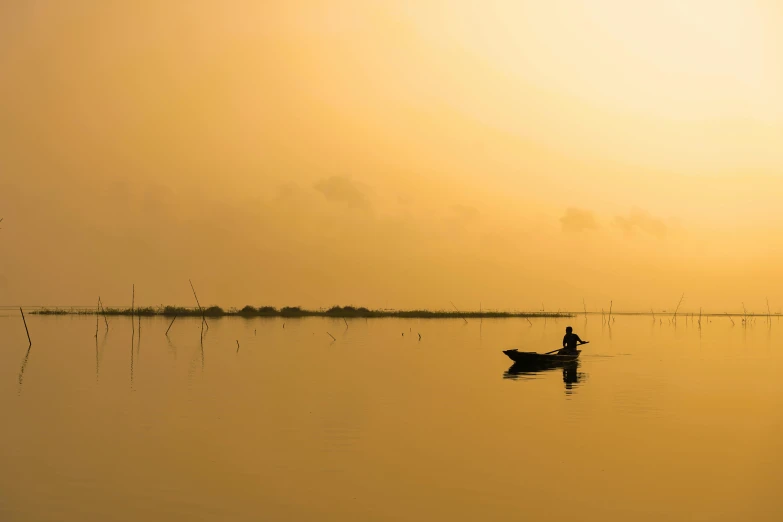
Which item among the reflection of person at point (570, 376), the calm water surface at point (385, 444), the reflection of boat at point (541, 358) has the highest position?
the reflection of boat at point (541, 358)

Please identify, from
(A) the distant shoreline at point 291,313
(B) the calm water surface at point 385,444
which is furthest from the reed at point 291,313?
(B) the calm water surface at point 385,444

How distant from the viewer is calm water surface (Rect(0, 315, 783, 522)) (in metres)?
9.85

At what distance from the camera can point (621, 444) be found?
44.5 feet

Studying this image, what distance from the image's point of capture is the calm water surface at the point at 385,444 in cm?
985

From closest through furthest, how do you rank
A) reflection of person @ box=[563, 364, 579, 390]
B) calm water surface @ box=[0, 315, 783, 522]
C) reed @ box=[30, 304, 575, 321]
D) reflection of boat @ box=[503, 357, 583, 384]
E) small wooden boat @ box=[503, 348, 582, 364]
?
calm water surface @ box=[0, 315, 783, 522] → reflection of person @ box=[563, 364, 579, 390] → reflection of boat @ box=[503, 357, 583, 384] → small wooden boat @ box=[503, 348, 582, 364] → reed @ box=[30, 304, 575, 321]

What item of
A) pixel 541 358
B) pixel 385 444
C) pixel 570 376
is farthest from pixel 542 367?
pixel 385 444

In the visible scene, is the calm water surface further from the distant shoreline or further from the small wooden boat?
the distant shoreline

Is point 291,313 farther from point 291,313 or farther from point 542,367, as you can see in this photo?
point 542,367

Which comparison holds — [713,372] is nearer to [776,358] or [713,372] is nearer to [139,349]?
[776,358]

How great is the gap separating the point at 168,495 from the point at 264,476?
1493mm

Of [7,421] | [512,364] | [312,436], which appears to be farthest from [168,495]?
[512,364]

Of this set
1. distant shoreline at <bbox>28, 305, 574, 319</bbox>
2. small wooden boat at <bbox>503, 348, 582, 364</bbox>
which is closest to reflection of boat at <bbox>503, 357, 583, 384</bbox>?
small wooden boat at <bbox>503, 348, 582, 364</bbox>

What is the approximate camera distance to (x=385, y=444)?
13469mm

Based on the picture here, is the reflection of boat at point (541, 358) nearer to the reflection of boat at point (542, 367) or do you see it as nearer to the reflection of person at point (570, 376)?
the reflection of boat at point (542, 367)
